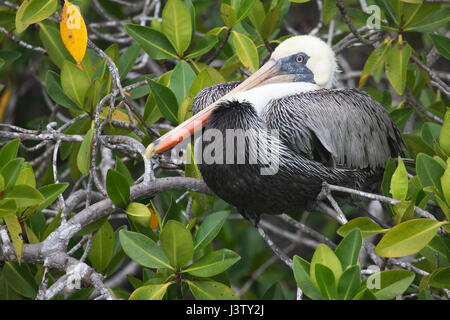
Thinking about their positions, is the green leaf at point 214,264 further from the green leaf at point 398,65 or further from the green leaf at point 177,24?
the green leaf at point 398,65

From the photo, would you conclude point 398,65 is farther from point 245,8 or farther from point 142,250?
point 142,250

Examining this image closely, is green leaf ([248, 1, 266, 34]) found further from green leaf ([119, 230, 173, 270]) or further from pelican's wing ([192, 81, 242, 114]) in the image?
green leaf ([119, 230, 173, 270])

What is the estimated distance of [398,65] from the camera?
3.03 metres

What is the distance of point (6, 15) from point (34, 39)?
0.69 meters

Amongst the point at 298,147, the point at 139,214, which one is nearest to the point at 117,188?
the point at 139,214

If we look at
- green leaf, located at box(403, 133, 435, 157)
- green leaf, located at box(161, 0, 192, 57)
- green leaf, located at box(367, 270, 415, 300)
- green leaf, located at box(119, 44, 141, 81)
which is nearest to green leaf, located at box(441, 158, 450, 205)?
green leaf, located at box(367, 270, 415, 300)

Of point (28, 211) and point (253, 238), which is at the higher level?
point (28, 211)

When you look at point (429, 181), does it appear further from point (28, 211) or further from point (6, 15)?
point (6, 15)

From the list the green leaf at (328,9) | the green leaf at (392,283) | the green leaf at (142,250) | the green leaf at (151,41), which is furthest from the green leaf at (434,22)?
the green leaf at (142,250)

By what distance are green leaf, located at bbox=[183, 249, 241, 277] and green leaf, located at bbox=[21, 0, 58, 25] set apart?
126 centimetres

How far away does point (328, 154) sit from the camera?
2850 millimetres

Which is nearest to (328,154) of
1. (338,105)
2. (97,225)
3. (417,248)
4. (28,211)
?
(338,105)

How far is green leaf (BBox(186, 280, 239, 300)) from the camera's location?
7.70ft
